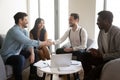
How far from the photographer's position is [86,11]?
190 inches

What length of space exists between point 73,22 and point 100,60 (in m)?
1.12

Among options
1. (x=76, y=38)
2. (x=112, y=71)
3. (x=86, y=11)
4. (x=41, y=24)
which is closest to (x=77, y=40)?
(x=76, y=38)

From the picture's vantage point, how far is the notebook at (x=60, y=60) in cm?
291

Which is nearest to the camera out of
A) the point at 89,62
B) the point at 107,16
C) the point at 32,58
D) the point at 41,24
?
the point at 107,16

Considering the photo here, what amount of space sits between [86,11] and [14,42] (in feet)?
6.21

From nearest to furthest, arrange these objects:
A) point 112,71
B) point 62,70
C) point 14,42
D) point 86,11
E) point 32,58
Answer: point 112,71
point 62,70
point 14,42
point 32,58
point 86,11

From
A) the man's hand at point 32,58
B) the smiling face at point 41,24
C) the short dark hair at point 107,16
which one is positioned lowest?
the man's hand at point 32,58

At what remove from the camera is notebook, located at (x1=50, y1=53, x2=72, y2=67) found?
291 centimetres

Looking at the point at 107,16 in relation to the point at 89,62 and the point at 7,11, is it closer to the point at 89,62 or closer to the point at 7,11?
the point at 89,62

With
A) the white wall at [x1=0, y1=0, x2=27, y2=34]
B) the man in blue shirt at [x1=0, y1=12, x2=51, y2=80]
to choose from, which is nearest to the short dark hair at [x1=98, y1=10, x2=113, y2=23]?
the man in blue shirt at [x1=0, y1=12, x2=51, y2=80]

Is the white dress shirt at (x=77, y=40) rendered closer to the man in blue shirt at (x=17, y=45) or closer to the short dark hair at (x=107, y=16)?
the man in blue shirt at (x=17, y=45)

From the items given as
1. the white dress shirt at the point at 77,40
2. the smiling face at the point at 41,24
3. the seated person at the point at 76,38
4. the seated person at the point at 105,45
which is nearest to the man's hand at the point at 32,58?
the seated person at the point at 76,38

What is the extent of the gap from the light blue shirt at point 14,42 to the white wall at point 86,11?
1.57 meters

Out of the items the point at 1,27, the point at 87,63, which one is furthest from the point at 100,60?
the point at 1,27
